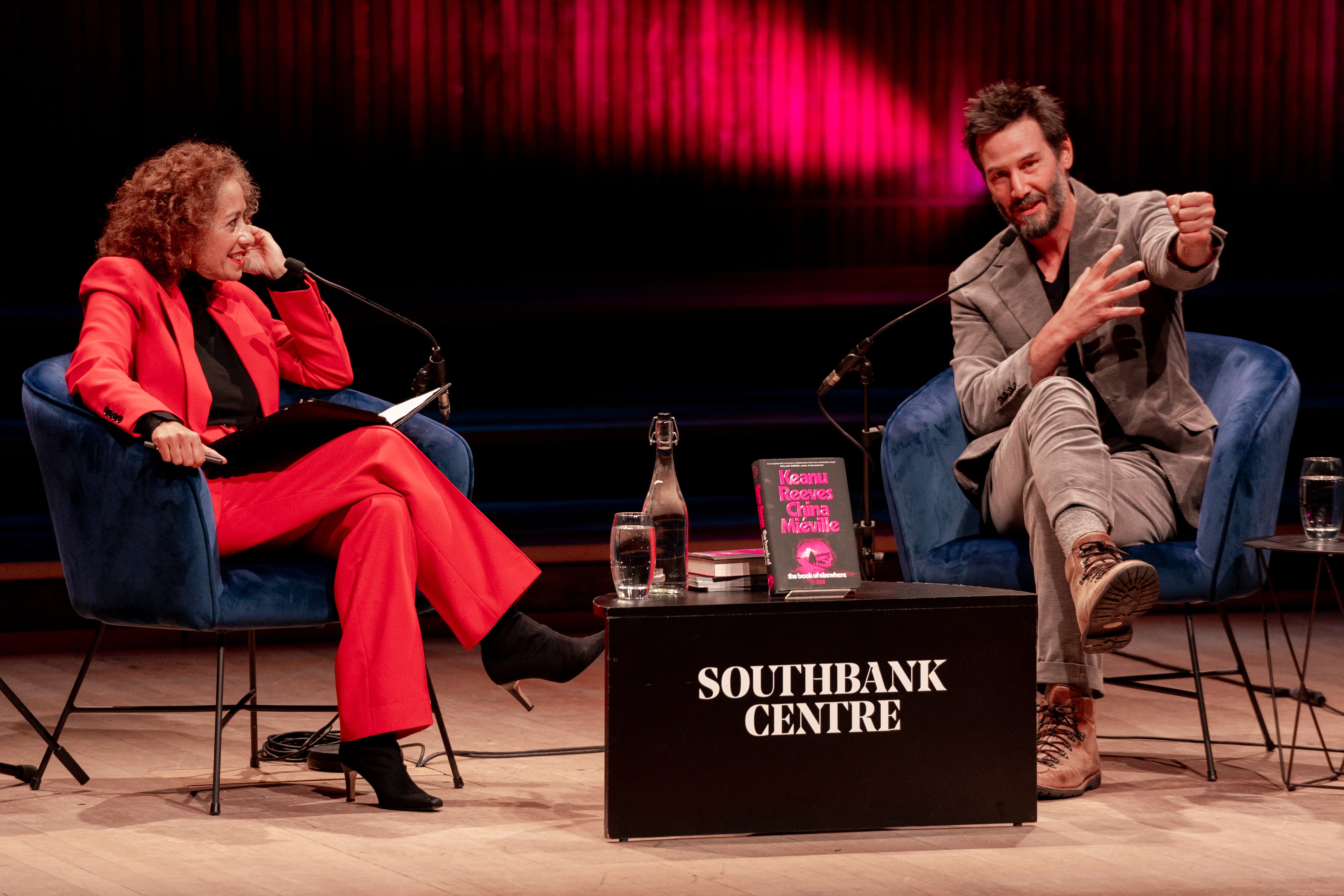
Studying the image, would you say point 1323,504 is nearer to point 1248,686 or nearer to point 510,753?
point 1248,686

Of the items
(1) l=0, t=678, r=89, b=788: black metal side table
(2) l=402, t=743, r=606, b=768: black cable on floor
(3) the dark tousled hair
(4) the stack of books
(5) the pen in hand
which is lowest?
(2) l=402, t=743, r=606, b=768: black cable on floor

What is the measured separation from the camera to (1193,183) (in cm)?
585

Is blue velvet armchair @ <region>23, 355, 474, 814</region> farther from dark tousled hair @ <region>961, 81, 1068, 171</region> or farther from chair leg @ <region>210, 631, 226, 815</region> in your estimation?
dark tousled hair @ <region>961, 81, 1068, 171</region>

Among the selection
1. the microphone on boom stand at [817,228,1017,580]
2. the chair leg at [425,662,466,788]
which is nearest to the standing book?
the microphone on boom stand at [817,228,1017,580]

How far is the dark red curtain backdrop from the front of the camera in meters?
5.11

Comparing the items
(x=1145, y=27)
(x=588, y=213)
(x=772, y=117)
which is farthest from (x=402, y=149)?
(x=1145, y=27)

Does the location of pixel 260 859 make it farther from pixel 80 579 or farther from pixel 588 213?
pixel 588 213

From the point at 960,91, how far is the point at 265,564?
A: 3.89m

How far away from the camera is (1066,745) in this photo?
265cm

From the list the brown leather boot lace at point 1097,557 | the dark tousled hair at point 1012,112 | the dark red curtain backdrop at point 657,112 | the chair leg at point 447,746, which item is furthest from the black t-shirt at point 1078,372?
the dark red curtain backdrop at point 657,112

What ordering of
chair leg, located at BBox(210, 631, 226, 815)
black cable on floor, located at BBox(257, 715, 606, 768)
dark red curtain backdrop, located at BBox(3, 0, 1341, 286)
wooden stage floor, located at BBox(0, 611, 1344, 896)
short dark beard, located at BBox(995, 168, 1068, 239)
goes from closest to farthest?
wooden stage floor, located at BBox(0, 611, 1344, 896)
chair leg, located at BBox(210, 631, 226, 815)
black cable on floor, located at BBox(257, 715, 606, 768)
short dark beard, located at BBox(995, 168, 1068, 239)
dark red curtain backdrop, located at BBox(3, 0, 1341, 286)

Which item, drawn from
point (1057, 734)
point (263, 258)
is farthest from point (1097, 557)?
point (263, 258)

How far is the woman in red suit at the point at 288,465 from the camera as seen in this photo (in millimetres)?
2525

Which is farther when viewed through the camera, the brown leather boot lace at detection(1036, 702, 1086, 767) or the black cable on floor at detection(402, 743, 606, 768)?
the black cable on floor at detection(402, 743, 606, 768)
